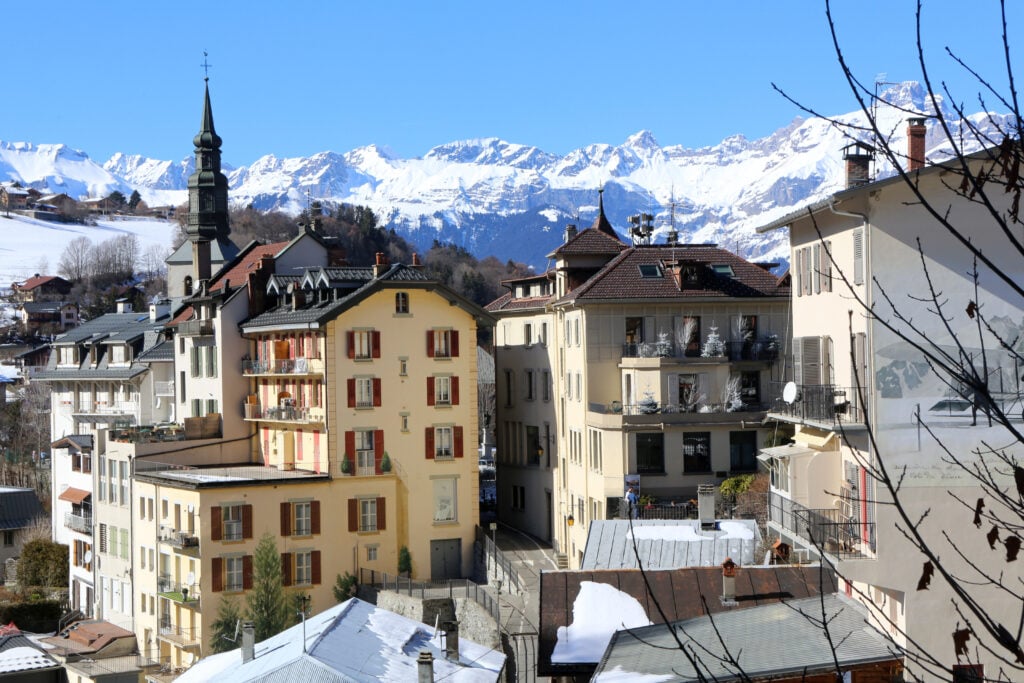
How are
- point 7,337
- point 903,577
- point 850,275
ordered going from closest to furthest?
point 903,577 → point 850,275 → point 7,337

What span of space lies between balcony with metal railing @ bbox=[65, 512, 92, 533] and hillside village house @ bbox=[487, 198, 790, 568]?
70.0 ft

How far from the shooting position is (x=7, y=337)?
160500mm

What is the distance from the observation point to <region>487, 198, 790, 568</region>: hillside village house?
5000 cm

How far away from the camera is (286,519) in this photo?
5391 cm

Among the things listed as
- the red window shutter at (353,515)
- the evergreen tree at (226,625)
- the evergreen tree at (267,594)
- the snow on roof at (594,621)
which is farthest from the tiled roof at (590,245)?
the snow on roof at (594,621)

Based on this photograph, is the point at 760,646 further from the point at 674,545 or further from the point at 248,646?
the point at 248,646

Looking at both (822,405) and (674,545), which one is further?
(674,545)

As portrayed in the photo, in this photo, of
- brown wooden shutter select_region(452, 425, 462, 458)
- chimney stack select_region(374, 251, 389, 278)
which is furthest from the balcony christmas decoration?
chimney stack select_region(374, 251, 389, 278)

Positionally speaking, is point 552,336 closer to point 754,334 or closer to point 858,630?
point 754,334

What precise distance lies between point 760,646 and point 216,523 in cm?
3527

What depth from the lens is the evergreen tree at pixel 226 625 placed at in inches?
1992

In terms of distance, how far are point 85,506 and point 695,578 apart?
1827 inches

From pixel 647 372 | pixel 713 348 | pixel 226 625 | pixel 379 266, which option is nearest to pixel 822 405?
pixel 647 372

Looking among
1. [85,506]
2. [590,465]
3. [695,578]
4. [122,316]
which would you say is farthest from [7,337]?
[695,578]
